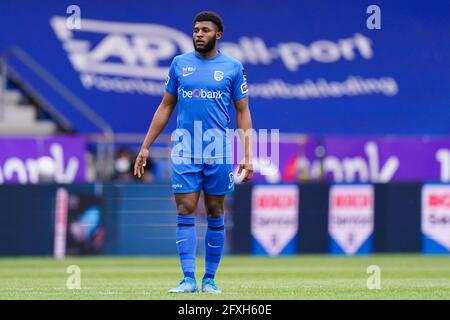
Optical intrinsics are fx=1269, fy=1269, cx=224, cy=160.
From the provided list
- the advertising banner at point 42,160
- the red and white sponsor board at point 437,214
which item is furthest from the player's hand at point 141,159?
the red and white sponsor board at point 437,214

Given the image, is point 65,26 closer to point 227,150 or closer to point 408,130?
point 408,130

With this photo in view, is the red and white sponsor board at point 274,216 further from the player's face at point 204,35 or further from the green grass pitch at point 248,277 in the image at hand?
the player's face at point 204,35

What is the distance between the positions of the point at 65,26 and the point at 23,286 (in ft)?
42.5

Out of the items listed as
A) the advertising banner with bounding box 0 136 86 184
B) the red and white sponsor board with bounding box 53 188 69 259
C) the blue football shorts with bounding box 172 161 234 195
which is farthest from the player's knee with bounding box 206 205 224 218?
the advertising banner with bounding box 0 136 86 184

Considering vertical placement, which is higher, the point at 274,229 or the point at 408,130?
the point at 408,130

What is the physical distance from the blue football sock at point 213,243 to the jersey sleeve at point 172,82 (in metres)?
1.13

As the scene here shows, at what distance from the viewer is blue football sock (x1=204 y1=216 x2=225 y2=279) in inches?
420

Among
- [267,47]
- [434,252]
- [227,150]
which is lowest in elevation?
[434,252]

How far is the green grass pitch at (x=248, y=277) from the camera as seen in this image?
10.4m

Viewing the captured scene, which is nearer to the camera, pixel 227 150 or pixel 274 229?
pixel 227 150

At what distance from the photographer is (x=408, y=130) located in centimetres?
2503

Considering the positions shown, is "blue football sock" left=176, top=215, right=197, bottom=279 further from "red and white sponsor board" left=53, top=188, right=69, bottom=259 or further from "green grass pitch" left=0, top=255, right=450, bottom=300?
"red and white sponsor board" left=53, top=188, right=69, bottom=259
